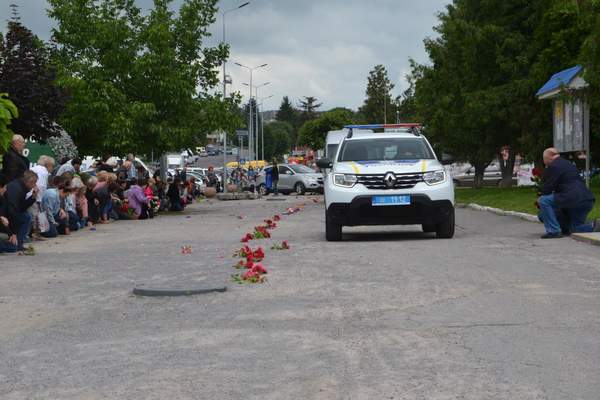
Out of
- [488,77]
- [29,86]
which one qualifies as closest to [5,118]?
[29,86]

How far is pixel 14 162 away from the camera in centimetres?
1842

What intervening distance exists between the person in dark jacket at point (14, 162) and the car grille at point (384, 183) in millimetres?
6090

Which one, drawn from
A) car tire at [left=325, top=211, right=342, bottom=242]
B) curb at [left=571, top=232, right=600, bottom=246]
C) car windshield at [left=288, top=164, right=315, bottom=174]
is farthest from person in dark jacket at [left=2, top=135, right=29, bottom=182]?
car windshield at [left=288, top=164, right=315, bottom=174]

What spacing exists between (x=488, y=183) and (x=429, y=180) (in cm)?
4932

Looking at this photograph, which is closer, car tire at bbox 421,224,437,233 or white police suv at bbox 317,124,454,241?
white police suv at bbox 317,124,454,241

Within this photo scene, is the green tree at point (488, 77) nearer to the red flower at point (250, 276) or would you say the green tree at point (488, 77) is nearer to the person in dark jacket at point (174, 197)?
the person in dark jacket at point (174, 197)

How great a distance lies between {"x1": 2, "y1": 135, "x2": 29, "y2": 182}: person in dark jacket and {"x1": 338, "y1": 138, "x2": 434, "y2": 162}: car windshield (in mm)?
5633

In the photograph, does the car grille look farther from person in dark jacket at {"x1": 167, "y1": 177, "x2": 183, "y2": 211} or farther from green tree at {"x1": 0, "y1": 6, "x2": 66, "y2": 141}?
person in dark jacket at {"x1": 167, "y1": 177, "x2": 183, "y2": 211}

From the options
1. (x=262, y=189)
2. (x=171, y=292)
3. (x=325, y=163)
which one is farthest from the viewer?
(x=262, y=189)

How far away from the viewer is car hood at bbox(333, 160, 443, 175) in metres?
17.0

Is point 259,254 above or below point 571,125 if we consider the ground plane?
below

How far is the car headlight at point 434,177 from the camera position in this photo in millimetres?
17047

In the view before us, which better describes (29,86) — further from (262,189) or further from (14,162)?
(262,189)

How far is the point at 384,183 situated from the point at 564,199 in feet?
9.50
